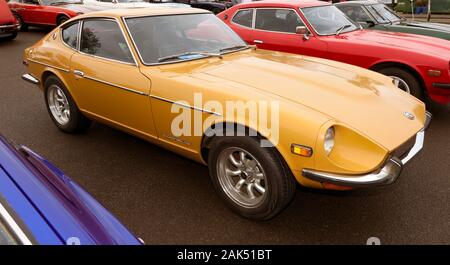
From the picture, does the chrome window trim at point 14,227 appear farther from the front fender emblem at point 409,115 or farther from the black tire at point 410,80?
the black tire at point 410,80

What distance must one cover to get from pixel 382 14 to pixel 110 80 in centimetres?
588

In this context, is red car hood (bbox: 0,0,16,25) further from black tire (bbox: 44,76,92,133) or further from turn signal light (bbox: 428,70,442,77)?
turn signal light (bbox: 428,70,442,77)

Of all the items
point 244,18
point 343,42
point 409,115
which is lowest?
point 409,115

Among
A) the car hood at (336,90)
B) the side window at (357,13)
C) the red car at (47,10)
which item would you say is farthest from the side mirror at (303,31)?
the red car at (47,10)

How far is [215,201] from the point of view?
3.17m

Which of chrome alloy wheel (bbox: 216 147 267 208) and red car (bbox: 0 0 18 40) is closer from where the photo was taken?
chrome alloy wheel (bbox: 216 147 267 208)

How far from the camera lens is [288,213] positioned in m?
2.99

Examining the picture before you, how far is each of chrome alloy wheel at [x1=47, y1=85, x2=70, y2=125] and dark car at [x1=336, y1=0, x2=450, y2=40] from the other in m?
5.49

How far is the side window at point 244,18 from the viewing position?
6.21 metres

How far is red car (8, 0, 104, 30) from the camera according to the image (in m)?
11.2

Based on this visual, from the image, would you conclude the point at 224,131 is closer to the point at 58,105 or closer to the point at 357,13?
the point at 58,105

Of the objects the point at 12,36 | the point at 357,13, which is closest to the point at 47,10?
the point at 12,36

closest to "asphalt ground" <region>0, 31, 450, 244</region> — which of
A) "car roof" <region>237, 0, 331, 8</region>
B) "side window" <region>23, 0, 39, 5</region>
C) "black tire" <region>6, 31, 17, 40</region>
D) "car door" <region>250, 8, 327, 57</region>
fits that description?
"car door" <region>250, 8, 327, 57</region>
